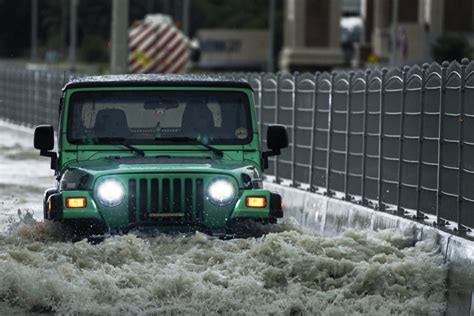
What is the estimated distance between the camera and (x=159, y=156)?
49.0 ft

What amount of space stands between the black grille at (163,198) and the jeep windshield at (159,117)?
42.4 inches

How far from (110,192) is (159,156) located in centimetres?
88

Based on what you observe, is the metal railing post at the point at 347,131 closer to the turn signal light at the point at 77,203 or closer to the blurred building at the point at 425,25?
the turn signal light at the point at 77,203

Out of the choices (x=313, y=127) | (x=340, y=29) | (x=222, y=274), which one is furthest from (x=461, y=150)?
(x=340, y=29)

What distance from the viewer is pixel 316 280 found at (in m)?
13.4

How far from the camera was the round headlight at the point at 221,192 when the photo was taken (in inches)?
562

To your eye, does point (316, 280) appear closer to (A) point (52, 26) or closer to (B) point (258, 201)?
(B) point (258, 201)

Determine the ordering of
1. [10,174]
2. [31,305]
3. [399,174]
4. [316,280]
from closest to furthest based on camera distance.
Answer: [31,305]
[316,280]
[399,174]
[10,174]

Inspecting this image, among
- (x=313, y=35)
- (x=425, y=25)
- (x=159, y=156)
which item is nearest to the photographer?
(x=159, y=156)

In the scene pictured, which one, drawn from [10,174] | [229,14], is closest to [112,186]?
[10,174]

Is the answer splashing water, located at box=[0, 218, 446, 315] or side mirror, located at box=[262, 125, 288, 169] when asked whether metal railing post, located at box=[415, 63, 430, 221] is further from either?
side mirror, located at box=[262, 125, 288, 169]

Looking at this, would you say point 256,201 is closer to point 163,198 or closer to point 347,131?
point 163,198

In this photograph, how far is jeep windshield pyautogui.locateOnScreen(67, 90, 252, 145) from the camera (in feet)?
50.4

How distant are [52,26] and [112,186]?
15132 centimetres
